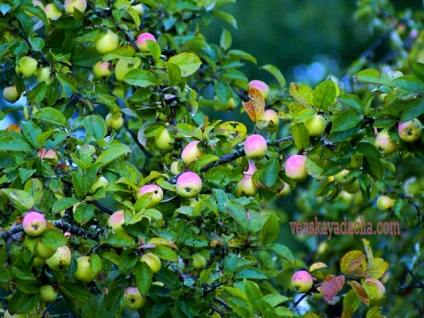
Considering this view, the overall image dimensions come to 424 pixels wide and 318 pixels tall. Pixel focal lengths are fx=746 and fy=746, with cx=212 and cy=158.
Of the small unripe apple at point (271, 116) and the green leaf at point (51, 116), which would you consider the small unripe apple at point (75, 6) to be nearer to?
the green leaf at point (51, 116)

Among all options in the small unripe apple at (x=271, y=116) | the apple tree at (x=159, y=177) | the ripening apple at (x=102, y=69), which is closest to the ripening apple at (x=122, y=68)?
the apple tree at (x=159, y=177)

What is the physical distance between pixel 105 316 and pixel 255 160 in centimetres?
41

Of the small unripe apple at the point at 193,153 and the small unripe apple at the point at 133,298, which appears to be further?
the small unripe apple at the point at 193,153

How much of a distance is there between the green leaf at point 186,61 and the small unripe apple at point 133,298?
0.52 meters

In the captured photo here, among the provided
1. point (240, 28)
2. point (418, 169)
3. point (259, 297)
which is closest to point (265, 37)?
point (240, 28)

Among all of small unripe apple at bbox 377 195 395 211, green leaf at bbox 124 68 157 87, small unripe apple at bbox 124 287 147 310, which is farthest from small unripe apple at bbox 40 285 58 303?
small unripe apple at bbox 377 195 395 211

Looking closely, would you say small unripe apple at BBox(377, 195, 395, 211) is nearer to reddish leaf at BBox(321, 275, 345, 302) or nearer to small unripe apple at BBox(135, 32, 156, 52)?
reddish leaf at BBox(321, 275, 345, 302)

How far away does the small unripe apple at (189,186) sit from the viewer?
140cm

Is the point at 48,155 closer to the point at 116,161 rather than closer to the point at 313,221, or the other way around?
the point at 116,161

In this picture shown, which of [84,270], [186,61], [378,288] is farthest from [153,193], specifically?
[378,288]

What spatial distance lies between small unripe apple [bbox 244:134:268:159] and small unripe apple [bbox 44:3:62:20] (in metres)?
0.64

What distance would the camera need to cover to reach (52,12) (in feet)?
5.86

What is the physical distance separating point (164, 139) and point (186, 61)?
7.1 inches

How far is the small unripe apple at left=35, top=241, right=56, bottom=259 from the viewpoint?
1.22 metres
